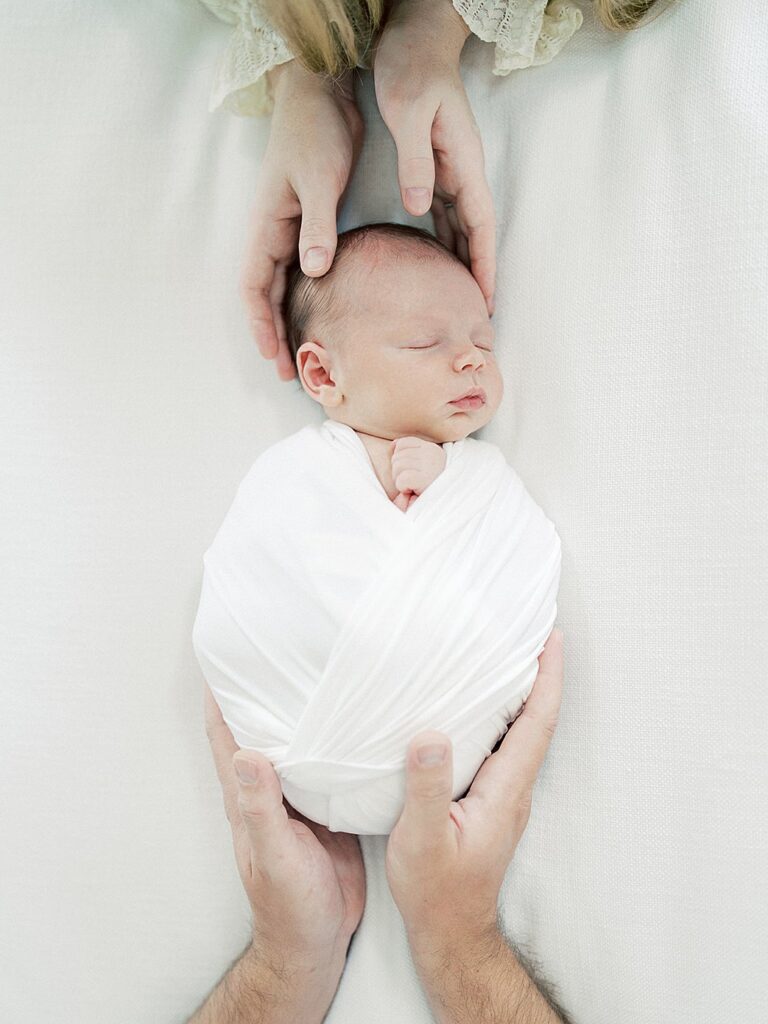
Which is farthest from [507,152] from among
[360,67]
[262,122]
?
[262,122]

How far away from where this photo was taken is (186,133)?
49.4 inches

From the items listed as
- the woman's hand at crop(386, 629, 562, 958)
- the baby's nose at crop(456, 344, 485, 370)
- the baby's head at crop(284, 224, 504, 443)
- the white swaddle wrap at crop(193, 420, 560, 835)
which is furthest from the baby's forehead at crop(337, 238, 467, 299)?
the woman's hand at crop(386, 629, 562, 958)

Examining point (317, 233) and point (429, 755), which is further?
point (317, 233)

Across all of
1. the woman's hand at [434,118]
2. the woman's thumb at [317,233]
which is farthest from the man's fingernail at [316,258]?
the woman's hand at [434,118]

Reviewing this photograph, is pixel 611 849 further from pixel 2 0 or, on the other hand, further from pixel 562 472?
pixel 2 0

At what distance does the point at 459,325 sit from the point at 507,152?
287 millimetres

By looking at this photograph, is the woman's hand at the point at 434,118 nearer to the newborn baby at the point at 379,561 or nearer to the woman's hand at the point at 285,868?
the newborn baby at the point at 379,561

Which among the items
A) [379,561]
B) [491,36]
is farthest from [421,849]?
[491,36]

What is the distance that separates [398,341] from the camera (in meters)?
1.05

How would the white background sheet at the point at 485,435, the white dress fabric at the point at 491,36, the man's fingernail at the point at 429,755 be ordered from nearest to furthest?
the man's fingernail at the point at 429,755
the white background sheet at the point at 485,435
the white dress fabric at the point at 491,36

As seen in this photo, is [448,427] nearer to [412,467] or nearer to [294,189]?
[412,467]

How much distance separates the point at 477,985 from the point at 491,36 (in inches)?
43.6

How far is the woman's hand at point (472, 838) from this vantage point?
928 millimetres

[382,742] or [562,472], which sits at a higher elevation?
[562,472]
